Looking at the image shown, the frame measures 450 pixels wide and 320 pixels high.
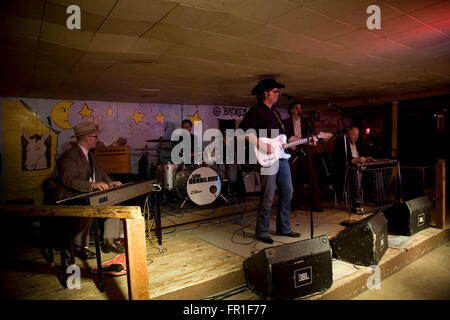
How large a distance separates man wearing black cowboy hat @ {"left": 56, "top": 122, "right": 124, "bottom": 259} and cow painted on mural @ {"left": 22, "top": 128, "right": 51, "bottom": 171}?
3.82 metres

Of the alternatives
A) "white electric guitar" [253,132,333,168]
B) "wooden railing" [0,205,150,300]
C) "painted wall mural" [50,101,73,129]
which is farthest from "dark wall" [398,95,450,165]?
"painted wall mural" [50,101,73,129]

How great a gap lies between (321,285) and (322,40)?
2.73m

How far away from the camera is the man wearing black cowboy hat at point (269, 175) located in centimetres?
366

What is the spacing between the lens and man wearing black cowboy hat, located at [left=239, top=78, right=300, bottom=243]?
3.66m

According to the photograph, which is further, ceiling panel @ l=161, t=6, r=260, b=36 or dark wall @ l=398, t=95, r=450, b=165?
dark wall @ l=398, t=95, r=450, b=165

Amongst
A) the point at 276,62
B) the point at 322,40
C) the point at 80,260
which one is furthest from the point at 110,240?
the point at 322,40

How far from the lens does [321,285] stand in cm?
273

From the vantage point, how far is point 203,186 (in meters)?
6.01

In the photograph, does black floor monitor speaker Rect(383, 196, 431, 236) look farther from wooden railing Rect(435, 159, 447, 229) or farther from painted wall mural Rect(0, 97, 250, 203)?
painted wall mural Rect(0, 97, 250, 203)

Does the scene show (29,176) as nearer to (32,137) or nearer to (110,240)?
(32,137)

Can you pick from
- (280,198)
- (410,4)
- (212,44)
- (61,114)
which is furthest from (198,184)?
(410,4)

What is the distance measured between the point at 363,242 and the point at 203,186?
11.4ft

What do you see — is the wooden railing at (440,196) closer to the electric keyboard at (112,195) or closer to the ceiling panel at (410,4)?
the ceiling panel at (410,4)

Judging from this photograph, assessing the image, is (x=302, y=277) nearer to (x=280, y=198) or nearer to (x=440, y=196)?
(x=280, y=198)
